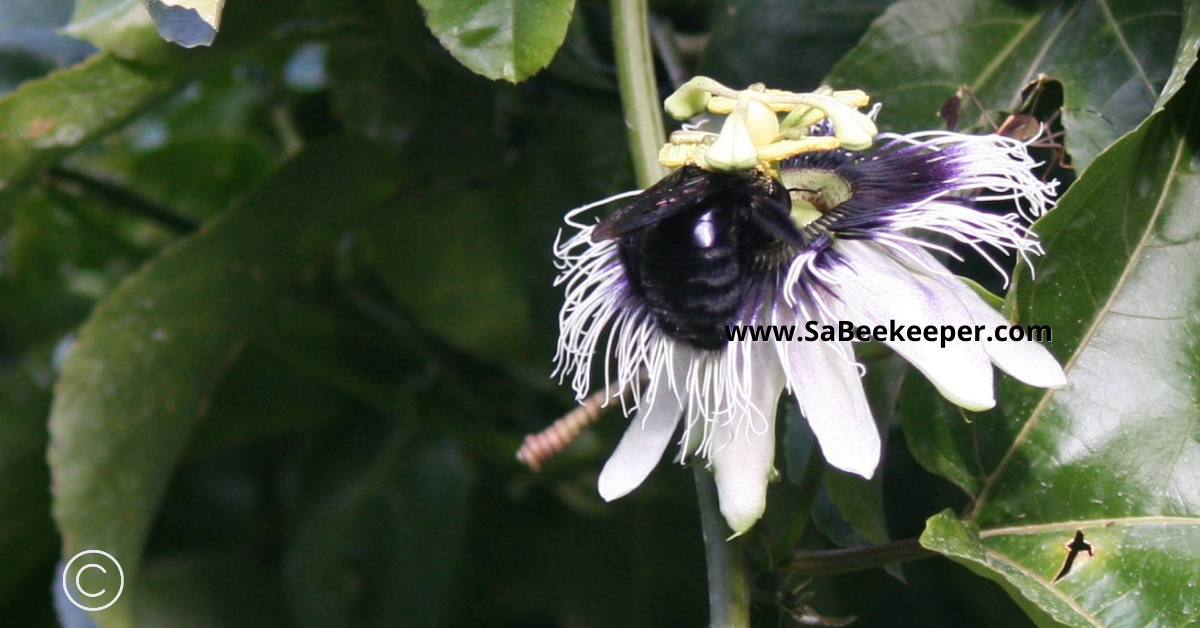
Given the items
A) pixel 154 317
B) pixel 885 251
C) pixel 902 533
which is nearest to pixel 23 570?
pixel 154 317

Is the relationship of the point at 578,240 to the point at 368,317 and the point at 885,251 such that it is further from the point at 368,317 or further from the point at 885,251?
the point at 368,317

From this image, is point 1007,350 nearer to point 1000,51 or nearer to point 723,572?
point 723,572

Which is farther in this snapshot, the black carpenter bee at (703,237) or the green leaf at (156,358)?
the green leaf at (156,358)

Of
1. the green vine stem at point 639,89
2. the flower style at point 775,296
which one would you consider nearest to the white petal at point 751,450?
the flower style at point 775,296

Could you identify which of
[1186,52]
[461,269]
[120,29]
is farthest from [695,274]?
[461,269]
